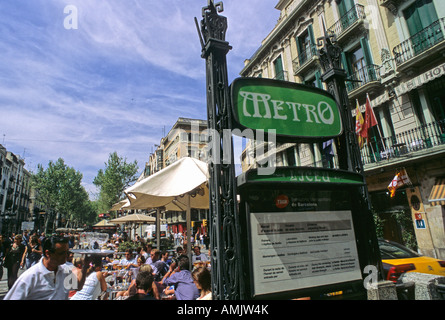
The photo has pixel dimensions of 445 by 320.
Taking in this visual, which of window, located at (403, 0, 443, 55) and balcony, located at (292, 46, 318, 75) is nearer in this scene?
window, located at (403, 0, 443, 55)

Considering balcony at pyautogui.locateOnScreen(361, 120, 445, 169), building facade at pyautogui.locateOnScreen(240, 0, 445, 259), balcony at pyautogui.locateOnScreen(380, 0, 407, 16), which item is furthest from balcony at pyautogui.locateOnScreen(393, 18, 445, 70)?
balcony at pyautogui.locateOnScreen(361, 120, 445, 169)

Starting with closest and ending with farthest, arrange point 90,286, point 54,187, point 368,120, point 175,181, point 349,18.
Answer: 1. point 90,286
2. point 175,181
3. point 368,120
4. point 349,18
5. point 54,187

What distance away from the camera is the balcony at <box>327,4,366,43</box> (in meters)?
14.0

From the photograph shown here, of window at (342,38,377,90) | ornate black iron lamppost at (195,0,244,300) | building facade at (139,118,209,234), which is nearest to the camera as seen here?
ornate black iron lamppost at (195,0,244,300)

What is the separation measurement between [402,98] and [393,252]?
356 inches

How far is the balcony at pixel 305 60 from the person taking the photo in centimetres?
1705

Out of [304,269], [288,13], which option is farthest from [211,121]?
[288,13]

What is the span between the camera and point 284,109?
3.42m

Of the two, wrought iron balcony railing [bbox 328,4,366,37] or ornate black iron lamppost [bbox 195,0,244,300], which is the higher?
wrought iron balcony railing [bbox 328,4,366,37]

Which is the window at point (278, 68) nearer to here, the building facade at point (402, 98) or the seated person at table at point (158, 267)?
the building facade at point (402, 98)

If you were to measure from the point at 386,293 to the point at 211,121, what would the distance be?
2.97 meters

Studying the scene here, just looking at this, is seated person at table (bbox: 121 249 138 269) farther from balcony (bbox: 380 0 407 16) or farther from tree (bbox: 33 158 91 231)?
tree (bbox: 33 158 91 231)

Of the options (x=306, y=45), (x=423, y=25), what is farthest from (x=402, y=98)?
(x=306, y=45)

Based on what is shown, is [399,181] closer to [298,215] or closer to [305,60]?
[305,60]
